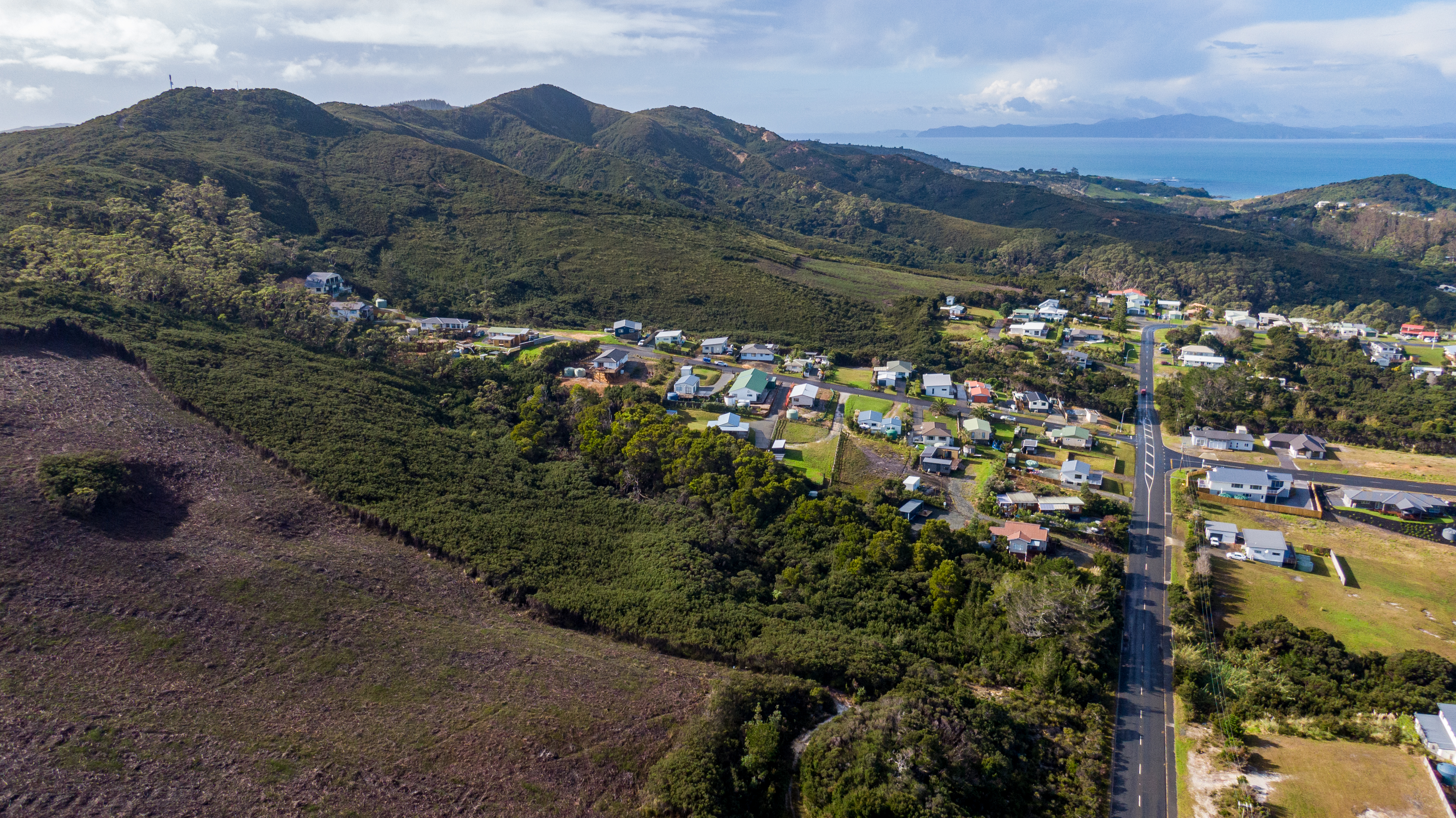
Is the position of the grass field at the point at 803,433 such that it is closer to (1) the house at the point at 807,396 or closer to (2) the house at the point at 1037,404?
(1) the house at the point at 807,396

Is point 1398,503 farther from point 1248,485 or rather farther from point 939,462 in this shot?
point 939,462

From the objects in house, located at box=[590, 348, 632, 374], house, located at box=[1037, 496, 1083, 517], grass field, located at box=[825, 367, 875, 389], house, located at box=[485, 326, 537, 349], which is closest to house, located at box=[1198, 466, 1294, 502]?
house, located at box=[1037, 496, 1083, 517]

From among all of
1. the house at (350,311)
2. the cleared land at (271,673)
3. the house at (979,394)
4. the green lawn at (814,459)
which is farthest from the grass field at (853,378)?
the house at (350,311)

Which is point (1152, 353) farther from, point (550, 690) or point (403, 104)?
point (403, 104)

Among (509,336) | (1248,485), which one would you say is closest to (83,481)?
(509,336)

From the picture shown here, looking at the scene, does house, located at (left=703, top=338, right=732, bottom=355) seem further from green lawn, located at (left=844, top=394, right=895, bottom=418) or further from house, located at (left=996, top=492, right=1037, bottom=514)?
house, located at (left=996, top=492, right=1037, bottom=514)

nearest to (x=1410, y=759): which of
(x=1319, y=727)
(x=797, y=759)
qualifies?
(x=1319, y=727)
